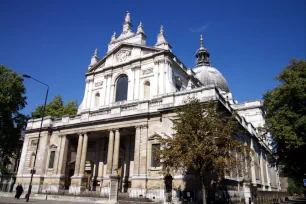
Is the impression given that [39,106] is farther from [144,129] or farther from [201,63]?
[201,63]

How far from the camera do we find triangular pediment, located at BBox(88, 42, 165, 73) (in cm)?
3045

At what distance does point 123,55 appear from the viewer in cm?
3231

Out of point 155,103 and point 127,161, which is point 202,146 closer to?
point 155,103

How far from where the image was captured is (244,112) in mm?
40031

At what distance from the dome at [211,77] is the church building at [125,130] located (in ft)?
55.2

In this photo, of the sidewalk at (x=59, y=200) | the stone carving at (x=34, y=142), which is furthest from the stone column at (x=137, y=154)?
the stone carving at (x=34, y=142)

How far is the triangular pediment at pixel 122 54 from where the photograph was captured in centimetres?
3045

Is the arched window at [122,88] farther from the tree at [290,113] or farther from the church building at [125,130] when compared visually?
the tree at [290,113]

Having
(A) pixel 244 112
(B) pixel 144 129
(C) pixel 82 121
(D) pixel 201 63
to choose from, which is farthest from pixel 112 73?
(D) pixel 201 63

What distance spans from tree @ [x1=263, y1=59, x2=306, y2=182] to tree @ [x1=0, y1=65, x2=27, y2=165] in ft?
101

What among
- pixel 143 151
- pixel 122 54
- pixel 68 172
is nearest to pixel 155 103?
pixel 143 151

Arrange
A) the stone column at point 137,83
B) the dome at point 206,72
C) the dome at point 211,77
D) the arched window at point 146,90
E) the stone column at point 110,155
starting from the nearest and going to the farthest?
the stone column at point 110,155 < the arched window at point 146,90 < the stone column at point 137,83 < the dome at point 211,77 < the dome at point 206,72

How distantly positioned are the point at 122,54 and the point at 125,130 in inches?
454

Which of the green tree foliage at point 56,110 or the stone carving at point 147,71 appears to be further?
the green tree foliage at point 56,110
